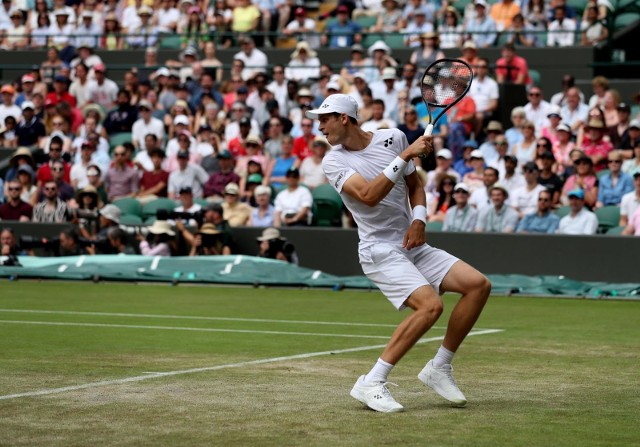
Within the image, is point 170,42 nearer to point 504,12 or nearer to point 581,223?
point 504,12

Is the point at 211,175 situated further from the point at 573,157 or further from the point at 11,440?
the point at 11,440

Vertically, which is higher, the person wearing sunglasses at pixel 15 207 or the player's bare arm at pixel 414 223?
the player's bare arm at pixel 414 223

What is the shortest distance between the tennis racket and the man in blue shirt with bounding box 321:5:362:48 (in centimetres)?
1705

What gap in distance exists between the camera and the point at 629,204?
17.9 meters

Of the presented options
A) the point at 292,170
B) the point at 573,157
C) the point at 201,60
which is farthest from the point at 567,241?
the point at 201,60

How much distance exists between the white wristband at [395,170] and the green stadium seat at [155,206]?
1379 cm

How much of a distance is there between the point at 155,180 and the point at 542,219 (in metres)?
7.13

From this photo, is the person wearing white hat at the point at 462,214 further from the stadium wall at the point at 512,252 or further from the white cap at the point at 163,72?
the white cap at the point at 163,72

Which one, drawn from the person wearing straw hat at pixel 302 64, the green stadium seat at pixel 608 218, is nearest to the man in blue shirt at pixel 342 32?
the person wearing straw hat at pixel 302 64

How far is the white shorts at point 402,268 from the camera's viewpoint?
7.87 metres

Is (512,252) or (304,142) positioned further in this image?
(304,142)

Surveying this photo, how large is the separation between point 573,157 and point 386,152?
11.2 m

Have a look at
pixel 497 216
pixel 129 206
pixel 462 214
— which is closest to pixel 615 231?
pixel 497 216

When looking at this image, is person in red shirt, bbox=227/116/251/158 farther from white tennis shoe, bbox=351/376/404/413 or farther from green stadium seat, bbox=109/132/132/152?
white tennis shoe, bbox=351/376/404/413
